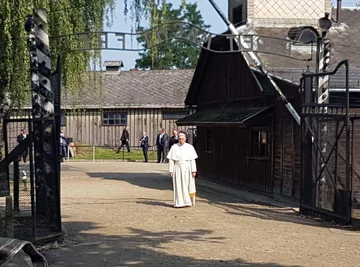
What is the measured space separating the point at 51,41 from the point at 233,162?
7.18 meters

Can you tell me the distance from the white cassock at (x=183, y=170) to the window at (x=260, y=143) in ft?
10.4

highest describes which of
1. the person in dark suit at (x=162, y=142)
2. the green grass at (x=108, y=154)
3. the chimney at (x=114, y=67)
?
the chimney at (x=114, y=67)

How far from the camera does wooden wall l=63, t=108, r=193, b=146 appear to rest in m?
44.3

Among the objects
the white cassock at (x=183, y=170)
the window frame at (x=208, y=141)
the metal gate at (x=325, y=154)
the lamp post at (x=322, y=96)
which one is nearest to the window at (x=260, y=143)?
the white cassock at (x=183, y=170)

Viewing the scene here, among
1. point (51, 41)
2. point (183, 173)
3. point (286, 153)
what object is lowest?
point (183, 173)

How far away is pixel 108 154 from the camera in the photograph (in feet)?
133

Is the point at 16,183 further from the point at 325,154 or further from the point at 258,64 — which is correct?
the point at 258,64

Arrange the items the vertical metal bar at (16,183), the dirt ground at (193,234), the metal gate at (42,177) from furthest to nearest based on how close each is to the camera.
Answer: the vertical metal bar at (16,183)
the metal gate at (42,177)
the dirt ground at (193,234)

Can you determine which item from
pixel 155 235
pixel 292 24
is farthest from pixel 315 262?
pixel 292 24

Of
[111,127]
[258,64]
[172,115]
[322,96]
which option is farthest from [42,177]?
[111,127]

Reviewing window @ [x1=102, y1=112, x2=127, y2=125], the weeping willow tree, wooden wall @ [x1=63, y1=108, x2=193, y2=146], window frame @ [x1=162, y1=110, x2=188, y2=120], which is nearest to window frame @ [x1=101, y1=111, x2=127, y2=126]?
window @ [x1=102, y1=112, x2=127, y2=125]

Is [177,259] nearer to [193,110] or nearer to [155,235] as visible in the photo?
[155,235]

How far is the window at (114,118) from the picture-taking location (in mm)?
44719

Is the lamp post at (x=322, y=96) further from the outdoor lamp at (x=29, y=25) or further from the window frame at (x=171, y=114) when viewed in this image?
the window frame at (x=171, y=114)
